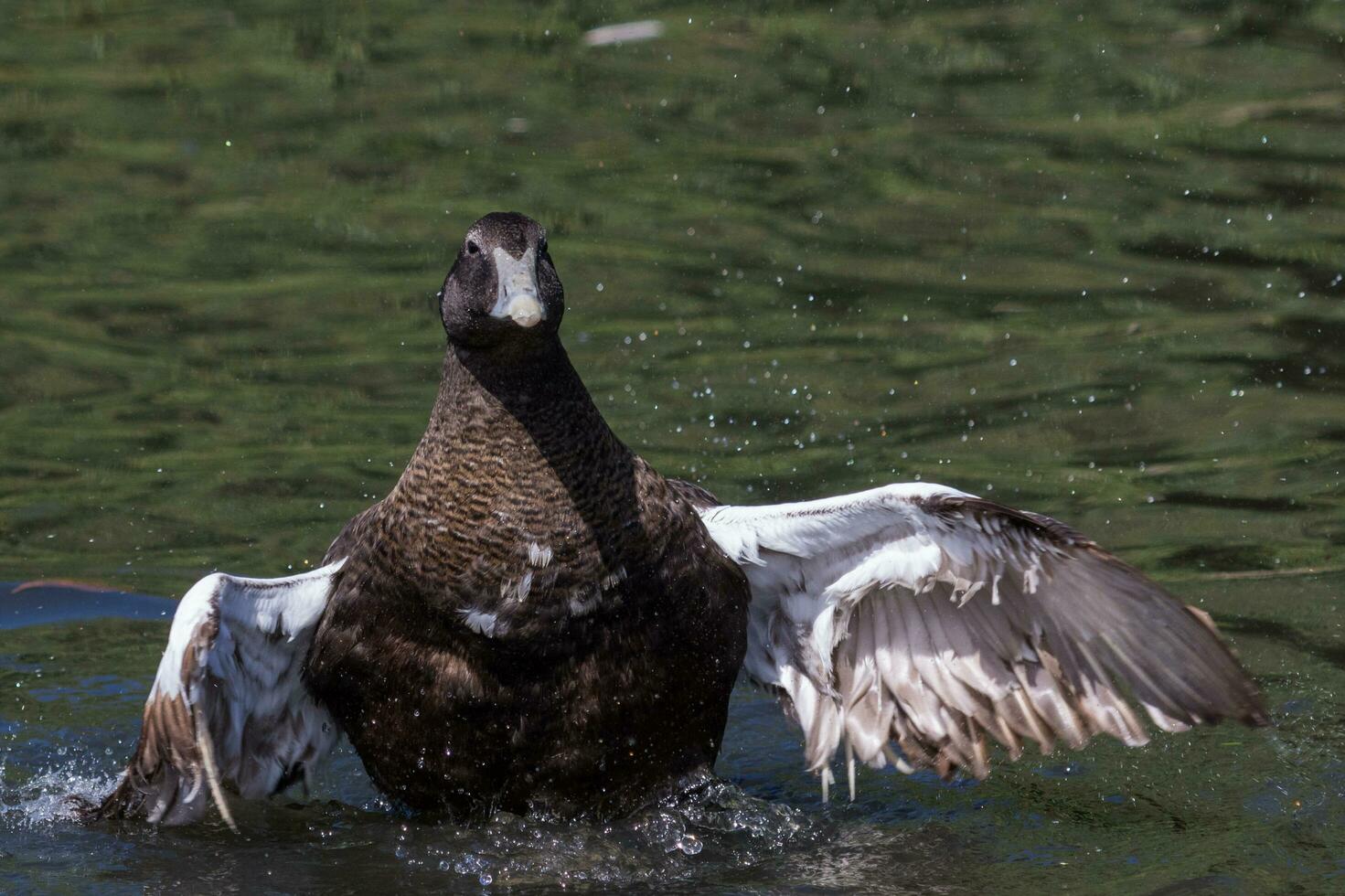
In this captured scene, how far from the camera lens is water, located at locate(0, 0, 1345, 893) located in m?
6.46

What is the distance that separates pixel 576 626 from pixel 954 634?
49.2 inches

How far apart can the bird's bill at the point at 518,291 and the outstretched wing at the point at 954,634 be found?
3.41 feet

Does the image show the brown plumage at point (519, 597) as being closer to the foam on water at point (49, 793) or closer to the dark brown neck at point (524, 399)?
the dark brown neck at point (524, 399)

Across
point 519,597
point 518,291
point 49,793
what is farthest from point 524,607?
point 49,793

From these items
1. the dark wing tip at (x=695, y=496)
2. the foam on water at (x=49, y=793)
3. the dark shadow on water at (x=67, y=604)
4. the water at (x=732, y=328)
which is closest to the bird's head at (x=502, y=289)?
the dark wing tip at (x=695, y=496)

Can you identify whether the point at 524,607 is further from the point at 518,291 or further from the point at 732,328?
the point at 732,328

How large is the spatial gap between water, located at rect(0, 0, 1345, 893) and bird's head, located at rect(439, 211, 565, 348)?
163 cm

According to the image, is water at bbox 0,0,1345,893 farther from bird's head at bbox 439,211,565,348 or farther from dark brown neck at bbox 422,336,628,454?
bird's head at bbox 439,211,565,348

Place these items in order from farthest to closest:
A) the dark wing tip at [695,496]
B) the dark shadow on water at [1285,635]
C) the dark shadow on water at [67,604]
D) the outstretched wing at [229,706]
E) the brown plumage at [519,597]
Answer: the dark shadow on water at [67,604]
the dark shadow on water at [1285,635]
the dark wing tip at [695,496]
the brown plumage at [519,597]
the outstretched wing at [229,706]

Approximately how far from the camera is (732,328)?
10703 millimetres

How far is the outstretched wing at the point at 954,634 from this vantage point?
18.8 feet

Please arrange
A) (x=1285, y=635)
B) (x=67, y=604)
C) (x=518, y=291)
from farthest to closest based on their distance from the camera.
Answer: (x=67, y=604), (x=1285, y=635), (x=518, y=291)

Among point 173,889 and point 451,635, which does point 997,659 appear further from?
point 173,889

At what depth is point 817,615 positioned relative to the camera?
645cm
